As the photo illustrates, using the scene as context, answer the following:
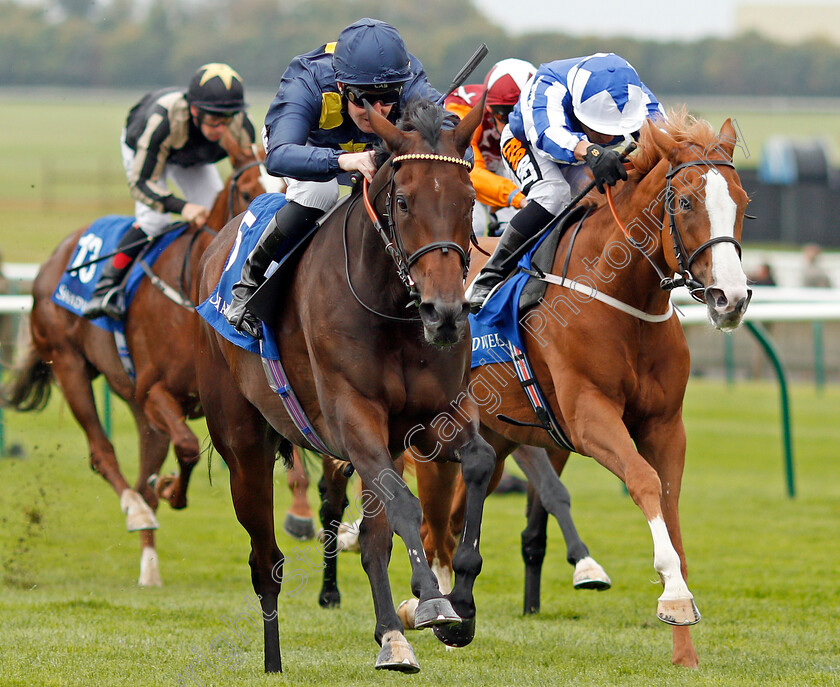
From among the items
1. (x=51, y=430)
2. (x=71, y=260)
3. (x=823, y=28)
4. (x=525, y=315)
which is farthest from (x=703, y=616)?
(x=823, y=28)

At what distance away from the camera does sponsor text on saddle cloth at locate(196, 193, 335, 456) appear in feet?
14.7

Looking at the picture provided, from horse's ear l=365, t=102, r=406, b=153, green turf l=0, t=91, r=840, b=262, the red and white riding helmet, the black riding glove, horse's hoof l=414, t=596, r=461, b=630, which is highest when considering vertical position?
green turf l=0, t=91, r=840, b=262

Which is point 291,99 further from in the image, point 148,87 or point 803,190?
point 148,87

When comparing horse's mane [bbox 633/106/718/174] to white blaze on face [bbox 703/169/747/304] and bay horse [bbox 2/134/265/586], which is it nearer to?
white blaze on face [bbox 703/169/747/304]

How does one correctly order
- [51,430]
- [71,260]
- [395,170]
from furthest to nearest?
[51,430] → [71,260] → [395,170]

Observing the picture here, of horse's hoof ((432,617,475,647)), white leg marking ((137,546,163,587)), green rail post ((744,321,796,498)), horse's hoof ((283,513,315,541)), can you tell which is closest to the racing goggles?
horse's hoof ((432,617,475,647))

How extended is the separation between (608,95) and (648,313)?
1.06 m

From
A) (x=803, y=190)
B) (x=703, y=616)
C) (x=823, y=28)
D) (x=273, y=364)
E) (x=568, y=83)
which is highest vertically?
(x=823, y=28)

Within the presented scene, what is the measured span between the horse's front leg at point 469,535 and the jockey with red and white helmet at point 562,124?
1542 mm

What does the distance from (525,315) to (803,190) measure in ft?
78.5

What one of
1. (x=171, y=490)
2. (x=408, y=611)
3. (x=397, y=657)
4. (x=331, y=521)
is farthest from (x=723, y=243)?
(x=171, y=490)

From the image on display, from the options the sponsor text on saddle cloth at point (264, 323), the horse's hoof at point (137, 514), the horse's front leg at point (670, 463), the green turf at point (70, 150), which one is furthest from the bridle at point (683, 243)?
the green turf at point (70, 150)

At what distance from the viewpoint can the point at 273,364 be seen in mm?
4516

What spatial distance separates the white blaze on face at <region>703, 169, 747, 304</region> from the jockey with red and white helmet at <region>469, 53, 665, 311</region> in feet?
2.98
